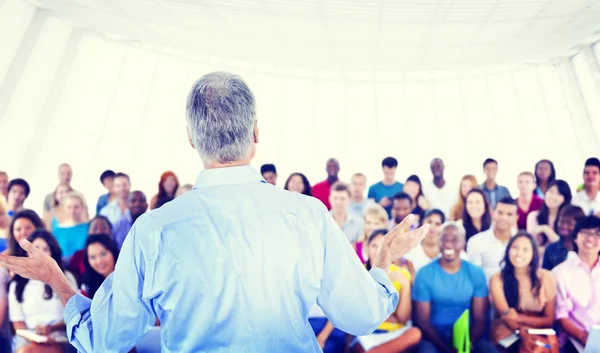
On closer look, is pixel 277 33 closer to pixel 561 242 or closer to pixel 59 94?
pixel 59 94

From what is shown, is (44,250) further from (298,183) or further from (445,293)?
(445,293)

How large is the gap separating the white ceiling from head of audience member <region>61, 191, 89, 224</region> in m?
2.99

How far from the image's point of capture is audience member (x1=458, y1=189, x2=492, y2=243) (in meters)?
4.20

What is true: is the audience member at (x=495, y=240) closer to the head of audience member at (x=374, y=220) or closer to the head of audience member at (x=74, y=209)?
the head of audience member at (x=374, y=220)

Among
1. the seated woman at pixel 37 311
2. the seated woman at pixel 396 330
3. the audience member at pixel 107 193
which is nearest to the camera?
the seated woman at pixel 37 311

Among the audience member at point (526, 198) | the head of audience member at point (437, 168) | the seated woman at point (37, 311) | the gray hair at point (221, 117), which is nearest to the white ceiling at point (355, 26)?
the head of audience member at point (437, 168)

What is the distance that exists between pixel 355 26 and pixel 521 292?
4.95 meters

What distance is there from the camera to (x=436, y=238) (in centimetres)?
388

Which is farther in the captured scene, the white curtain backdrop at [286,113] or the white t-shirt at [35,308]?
the white curtain backdrop at [286,113]

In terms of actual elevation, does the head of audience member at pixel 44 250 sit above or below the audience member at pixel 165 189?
below

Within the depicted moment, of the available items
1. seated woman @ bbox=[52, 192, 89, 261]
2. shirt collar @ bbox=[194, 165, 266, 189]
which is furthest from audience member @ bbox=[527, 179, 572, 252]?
shirt collar @ bbox=[194, 165, 266, 189]

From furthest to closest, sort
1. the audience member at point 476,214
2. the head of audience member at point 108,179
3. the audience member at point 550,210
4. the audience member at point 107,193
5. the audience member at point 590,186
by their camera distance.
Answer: the head of audience member at point 108,179
the audience member at point 107,193
the audience member at point 590,186
the audience member at point 476,214
the audience member at point 550,210

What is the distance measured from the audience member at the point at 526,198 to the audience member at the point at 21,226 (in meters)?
3.37

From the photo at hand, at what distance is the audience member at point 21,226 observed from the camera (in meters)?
3.53
